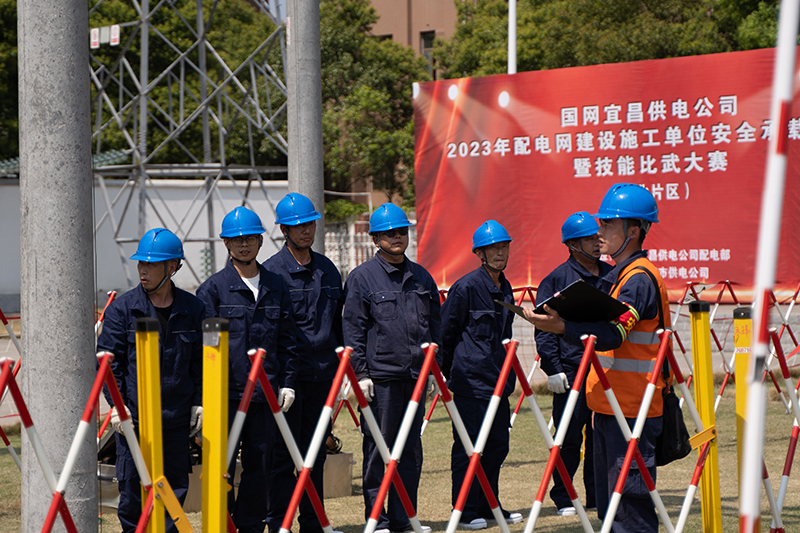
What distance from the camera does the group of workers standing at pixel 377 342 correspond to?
13.9ft

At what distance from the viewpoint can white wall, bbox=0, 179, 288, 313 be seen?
2188 centimetres

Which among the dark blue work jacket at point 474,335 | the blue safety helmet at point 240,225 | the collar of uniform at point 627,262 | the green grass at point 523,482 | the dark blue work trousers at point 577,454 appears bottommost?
the green grass at point 523,482

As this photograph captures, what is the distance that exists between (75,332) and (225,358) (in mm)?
789

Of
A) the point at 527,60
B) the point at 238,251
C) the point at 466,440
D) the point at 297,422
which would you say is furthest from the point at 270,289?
the point at 527,60

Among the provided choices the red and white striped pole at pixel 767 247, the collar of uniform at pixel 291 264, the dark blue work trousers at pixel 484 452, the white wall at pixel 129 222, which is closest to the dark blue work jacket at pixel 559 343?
the dark blue work trousers at pixel 484 452

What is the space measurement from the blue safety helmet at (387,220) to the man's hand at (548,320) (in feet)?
Result: 5.53

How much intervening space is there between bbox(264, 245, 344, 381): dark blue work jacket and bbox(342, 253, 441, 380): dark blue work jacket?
0.11 metres

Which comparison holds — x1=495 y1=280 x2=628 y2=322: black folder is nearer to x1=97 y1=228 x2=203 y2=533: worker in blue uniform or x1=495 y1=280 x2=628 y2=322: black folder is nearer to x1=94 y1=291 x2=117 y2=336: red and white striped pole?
x1=97 y1=228 x2=203 y2=533: worker in blue uniform

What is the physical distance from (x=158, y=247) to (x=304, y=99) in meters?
2.40

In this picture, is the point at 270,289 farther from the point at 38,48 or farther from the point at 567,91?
the point at 567,91

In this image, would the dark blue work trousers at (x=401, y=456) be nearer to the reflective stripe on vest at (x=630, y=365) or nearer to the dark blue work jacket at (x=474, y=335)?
the dark blue work jacket at (x=474, y=335)

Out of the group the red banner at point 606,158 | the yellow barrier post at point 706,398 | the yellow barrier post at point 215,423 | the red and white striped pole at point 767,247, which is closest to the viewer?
the red and white striped pole at point 767,247

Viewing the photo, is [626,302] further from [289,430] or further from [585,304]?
[289,430]

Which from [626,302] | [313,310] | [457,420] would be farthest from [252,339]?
[626,302]
